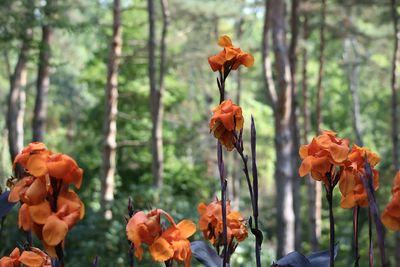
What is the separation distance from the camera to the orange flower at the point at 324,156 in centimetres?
115

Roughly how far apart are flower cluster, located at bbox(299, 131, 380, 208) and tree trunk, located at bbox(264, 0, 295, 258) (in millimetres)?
6239

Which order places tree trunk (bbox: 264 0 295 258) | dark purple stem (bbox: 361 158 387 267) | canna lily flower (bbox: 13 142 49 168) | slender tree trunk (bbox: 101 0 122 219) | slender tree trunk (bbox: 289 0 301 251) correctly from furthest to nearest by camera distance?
slender tree trunk (bbox: 101 0 122 219) < slender tree trunk (bbox: 289 0 301 251) < tree trunk (bbox: 264 0 295 258) < canna lily flower (bbox: 13 142 49 168) < dark purple stem (bbox: 361 158 387 267)

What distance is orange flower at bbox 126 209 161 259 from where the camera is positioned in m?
1.06

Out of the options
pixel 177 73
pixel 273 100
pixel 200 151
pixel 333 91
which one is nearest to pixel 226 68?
pixel 273 100

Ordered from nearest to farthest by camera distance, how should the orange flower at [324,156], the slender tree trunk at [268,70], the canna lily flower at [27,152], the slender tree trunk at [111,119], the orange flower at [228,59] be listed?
the canna lily flower at [27,152] → the orange flower at [324,156] → the orange flower at [228,59] → the slender tree trunk at [268,70] → the slender tree trunk at [111,119]

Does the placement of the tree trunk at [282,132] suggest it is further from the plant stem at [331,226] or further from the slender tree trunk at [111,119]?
the plant stem at [331,226]

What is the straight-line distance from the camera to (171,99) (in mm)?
16969

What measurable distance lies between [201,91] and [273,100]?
10.1 metres

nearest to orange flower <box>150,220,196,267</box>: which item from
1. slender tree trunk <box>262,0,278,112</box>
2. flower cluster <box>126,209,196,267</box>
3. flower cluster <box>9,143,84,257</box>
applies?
flower cluster <box>126,209,196,267</box>

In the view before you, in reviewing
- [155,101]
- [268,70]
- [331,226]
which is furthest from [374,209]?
[155,101]

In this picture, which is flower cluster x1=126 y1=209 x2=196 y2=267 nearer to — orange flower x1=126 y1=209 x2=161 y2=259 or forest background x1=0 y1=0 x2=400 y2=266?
orange flower x1=126 y1=209 x2=161 y2=259

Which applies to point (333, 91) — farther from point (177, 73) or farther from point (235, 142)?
point (235, 142)

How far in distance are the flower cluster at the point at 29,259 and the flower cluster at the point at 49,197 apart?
131 millimetres

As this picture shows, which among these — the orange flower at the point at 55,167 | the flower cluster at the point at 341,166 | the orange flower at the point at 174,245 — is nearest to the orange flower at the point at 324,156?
the flower cluster at the point at 341,166
